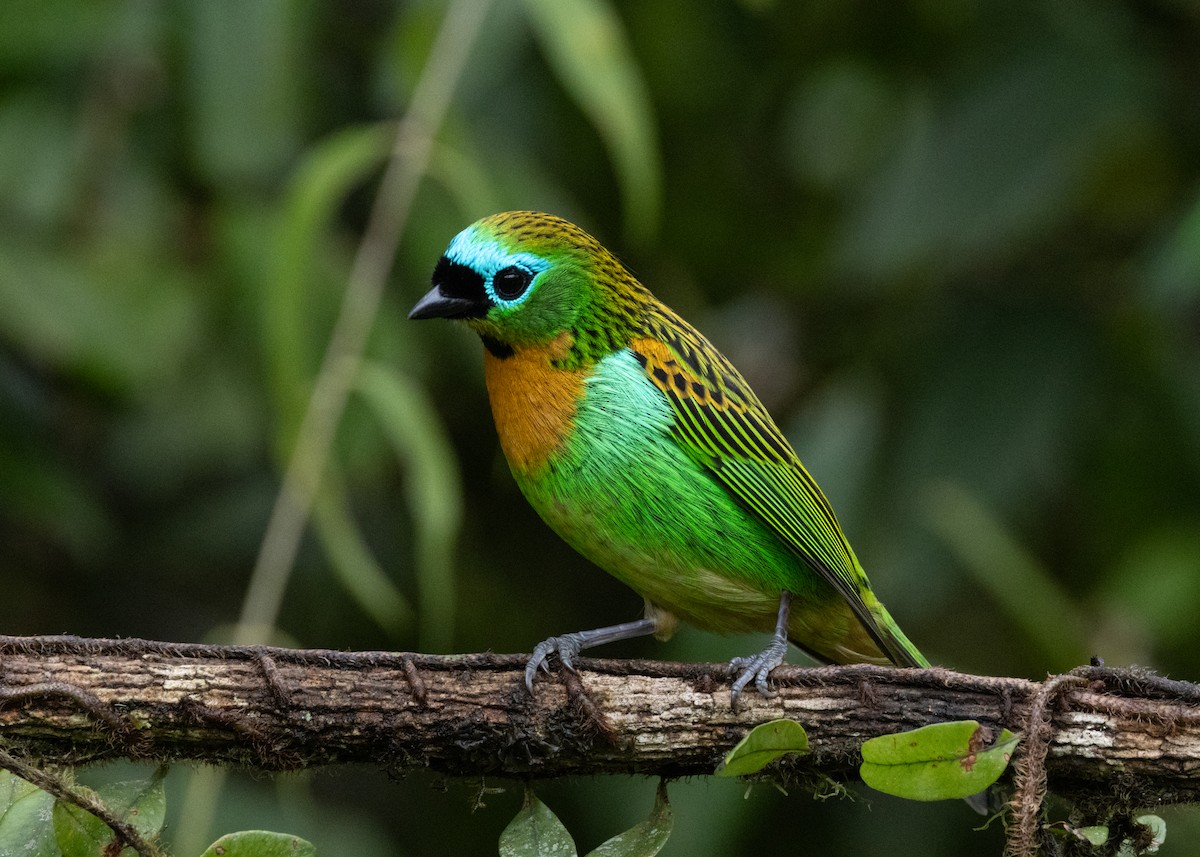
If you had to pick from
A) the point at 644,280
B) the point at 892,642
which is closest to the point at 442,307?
the point at 892,642

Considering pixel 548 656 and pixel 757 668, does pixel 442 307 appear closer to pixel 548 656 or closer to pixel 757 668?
pixel 548 656

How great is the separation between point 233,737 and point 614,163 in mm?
3528

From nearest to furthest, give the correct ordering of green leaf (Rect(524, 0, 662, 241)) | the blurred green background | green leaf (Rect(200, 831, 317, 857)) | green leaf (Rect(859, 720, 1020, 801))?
1. green leaf (Rect(200, 831, 317, 857))
2. green leaf (Rect(859, 720, 1020, 801))
3. green leaf (Rect(524, 0, 662, 241))
4. the blurred green background

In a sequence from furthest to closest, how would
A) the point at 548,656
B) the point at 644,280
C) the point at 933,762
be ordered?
the point at 644,280
the point at 548,656
the point at 933,762

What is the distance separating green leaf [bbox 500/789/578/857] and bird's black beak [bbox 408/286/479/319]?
1469 mm

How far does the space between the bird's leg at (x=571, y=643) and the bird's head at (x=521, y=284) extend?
77cm

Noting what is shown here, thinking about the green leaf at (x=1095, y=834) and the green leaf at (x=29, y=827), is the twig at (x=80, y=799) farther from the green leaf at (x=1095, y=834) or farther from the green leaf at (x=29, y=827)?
the green leaf at (x=1095, y=834)

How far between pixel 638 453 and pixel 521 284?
21.5 inches

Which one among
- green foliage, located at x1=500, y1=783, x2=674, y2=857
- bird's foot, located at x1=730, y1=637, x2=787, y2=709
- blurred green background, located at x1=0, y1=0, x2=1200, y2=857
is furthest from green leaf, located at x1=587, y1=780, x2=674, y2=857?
blurred green background, located at x1=0, y1=0, x2=1200, y2=857

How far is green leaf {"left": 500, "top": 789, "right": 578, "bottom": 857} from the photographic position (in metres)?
2.63

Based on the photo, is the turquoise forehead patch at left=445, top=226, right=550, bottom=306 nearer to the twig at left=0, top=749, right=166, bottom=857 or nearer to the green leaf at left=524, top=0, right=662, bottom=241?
the green leaf at left=524, top=0, right=662, bottom=241

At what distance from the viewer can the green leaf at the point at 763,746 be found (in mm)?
2643

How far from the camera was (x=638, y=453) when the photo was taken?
3.66 metres

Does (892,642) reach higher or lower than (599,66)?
lower
